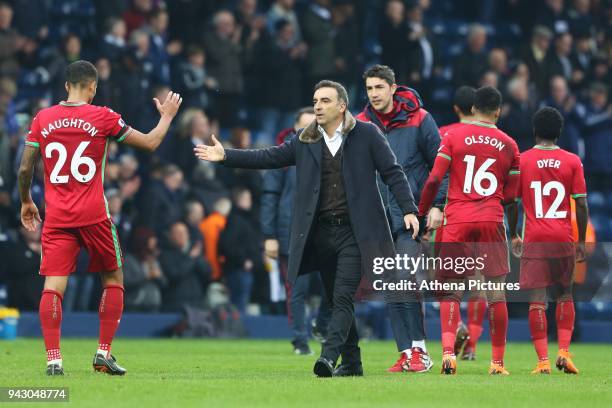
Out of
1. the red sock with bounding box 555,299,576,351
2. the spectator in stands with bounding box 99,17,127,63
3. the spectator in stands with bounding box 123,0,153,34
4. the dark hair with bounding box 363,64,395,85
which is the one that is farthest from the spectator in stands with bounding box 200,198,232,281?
the red sock with bounding box 555,299,576,351

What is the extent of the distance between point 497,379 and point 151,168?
1014 cm

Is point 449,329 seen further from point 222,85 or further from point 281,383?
point 222,85

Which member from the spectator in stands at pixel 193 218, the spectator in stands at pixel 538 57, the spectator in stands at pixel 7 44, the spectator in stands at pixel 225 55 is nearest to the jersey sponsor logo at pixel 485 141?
the spectator in stands at pixel 193 218

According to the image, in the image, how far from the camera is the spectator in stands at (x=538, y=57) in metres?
25.7

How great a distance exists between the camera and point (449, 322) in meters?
11.7

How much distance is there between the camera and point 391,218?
40.9ft

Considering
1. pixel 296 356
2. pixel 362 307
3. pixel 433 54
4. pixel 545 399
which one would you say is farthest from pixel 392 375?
pixel 433 54

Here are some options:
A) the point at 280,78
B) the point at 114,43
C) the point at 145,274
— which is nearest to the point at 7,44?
the point at 114,43

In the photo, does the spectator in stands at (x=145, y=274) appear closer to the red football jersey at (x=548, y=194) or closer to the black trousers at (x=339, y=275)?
the red football jersey at (x=548, y=194)

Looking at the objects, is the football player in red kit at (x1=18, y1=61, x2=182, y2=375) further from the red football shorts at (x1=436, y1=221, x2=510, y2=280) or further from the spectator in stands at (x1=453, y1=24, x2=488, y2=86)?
the spectator in stands at (x1=453, y1=24, x2=488, y2=86)

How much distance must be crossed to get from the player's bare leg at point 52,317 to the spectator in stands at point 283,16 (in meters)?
12.9

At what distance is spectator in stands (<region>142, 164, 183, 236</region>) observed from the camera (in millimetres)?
20188

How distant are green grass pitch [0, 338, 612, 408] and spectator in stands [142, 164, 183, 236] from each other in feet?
16.6

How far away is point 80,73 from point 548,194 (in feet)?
13.6
